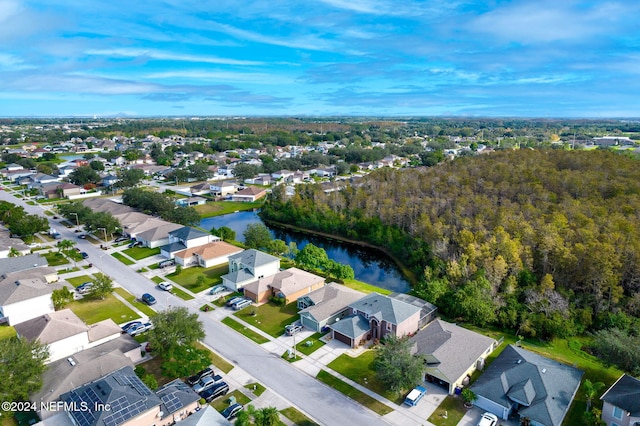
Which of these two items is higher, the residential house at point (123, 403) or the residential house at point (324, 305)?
the residential house at point (123, 403)

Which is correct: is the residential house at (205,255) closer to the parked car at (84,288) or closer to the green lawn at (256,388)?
the parked car at (84,288)

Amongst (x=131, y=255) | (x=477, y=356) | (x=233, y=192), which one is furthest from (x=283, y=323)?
(x=233, y=192)

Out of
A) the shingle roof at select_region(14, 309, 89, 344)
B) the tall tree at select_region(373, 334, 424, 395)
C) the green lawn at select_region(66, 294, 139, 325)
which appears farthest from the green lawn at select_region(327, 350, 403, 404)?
the shingle roof at select_region(14, 309, 89, 344)

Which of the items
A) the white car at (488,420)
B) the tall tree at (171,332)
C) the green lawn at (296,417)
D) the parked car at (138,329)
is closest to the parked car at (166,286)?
the parked car at (138,329)

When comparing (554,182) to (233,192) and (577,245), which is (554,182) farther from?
(233,192)

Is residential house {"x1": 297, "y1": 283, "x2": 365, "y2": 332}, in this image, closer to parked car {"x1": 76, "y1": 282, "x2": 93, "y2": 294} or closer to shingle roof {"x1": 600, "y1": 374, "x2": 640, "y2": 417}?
shingle roof {"x1": 600, "y1": 374, "x2": 640, "y2": 417}

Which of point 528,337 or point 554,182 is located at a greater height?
point 554,182

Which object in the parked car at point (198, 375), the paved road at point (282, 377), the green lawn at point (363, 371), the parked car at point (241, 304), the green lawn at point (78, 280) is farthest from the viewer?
the green lawn at point (78, 280)
